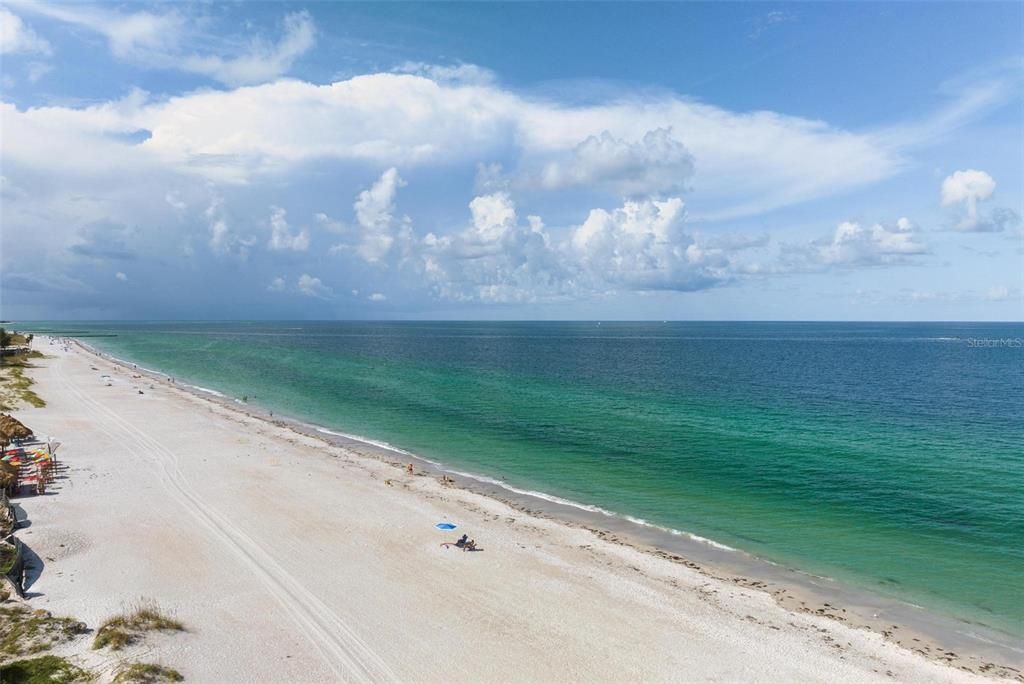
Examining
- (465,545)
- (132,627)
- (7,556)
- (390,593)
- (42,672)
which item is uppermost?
(7,556)

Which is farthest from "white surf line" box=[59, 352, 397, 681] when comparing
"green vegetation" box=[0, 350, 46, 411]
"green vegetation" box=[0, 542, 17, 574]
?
"green vegetation" box=[0, 350, 46, 411]

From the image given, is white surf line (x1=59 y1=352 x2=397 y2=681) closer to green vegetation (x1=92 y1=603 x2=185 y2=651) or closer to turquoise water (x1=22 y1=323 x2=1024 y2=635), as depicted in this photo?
green vegetation (x1=92 y1=603 x2=185 y2=651)

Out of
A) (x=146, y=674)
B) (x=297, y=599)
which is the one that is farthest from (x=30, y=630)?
(x=297, y=599)

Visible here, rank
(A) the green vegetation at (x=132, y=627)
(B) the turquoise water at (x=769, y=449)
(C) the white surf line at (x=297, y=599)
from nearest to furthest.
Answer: (A) the green vegetation at (x=132, y=627) < (C) the white surf line at (x=297, y=599) < (B) the turquoise water at (x=769, y=449)

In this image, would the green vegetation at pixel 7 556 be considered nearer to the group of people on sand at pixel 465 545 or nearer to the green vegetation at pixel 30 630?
the green vegetation at pixel 30 630

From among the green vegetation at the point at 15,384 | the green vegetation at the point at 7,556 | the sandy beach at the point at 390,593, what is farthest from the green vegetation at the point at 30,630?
the green vegetation at the point at 15,384

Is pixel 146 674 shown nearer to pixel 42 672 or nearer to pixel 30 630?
pixel 42 672
